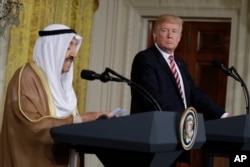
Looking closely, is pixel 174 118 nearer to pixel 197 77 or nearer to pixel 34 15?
pixel 34 15

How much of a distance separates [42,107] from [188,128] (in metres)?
0.72

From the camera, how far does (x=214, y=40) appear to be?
18.6ft

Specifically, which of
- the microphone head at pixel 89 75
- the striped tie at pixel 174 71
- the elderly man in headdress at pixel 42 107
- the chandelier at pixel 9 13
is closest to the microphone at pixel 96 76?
the microphone head at pixel 89 75

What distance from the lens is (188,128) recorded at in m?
2.22

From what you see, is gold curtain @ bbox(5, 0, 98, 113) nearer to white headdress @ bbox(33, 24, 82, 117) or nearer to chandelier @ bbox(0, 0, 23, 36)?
chandelier @ bbox(0, 0, 23, 36)

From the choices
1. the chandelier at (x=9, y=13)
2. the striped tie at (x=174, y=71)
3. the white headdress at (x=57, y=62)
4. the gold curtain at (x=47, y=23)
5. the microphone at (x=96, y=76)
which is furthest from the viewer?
the gold curtain at (x=47, y=23)

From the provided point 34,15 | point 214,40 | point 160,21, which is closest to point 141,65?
point 160,21

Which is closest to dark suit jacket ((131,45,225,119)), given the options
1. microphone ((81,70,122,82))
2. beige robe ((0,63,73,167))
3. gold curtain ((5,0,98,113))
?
beige robe ((0,63,73,167))

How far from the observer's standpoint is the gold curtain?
422 centimetres

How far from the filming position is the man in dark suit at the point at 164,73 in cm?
323

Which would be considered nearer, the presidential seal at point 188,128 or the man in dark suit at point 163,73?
the presidential seal at point 188,128

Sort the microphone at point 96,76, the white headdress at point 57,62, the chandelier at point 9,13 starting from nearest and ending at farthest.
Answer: the microphone at point 96,76 → the white headdress at point 57,62 → the chandelier at point 9,13

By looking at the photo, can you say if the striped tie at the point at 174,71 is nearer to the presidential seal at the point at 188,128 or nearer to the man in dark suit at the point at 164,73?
the man in dark suit at the point at 164,73

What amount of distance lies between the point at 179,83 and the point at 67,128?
4.47ft
